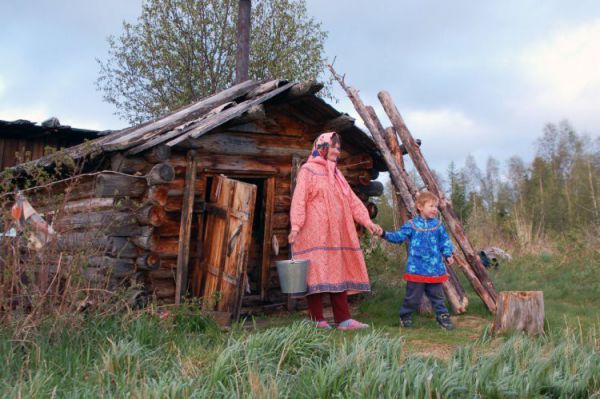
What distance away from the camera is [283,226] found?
29.9ft

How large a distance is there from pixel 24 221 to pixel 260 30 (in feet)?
53.1

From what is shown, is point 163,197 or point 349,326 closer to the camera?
point 349,326

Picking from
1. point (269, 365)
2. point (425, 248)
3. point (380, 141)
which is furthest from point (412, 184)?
point (269, 365)

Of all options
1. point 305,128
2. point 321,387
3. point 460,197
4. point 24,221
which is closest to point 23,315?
point 24,221

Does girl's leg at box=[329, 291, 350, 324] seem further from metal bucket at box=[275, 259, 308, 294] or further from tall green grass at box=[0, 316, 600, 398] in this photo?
tall green grass at box=[0, 316, 600, 398]

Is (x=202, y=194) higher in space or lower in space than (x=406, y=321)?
higher

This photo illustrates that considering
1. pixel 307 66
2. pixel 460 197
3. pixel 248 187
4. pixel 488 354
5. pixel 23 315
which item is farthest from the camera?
pixel 307 66

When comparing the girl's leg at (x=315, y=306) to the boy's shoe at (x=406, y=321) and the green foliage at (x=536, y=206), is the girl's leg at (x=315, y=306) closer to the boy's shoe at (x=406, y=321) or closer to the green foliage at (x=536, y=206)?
the boy's shoe at (x=406, y=321)

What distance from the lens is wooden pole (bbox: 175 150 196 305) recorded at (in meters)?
7.79

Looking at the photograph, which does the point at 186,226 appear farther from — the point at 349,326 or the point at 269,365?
the point at 269,365

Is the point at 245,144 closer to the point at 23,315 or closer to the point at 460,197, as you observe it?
the point at 23,315

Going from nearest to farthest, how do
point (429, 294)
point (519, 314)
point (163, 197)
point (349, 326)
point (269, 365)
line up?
point (269, 365), point (519, 314), point (349, 326), point (429, 294), point (163, 197)

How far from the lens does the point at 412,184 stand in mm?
8766

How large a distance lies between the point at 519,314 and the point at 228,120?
12.9 ft
